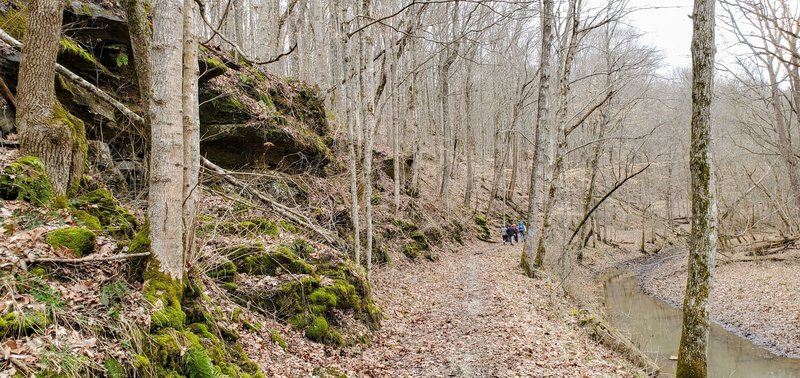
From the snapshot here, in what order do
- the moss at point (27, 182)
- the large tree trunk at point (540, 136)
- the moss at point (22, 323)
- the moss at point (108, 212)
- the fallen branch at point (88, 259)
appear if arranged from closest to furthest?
the moss at point (22, 323)
the fallen branch at point (88, 259)
the moss at point (27, 182)
the moss at point (108, 212)
the large tree trunk at point (540, 136)

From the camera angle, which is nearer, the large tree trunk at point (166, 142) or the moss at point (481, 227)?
the large tree trunk at point (166, 142)

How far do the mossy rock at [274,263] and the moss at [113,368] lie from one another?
11.3 feet

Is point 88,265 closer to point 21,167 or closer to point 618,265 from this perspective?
point 21,167

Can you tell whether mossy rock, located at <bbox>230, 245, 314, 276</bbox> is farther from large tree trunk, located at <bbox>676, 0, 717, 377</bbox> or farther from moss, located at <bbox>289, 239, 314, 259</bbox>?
large tree trunk, located at <bbox>676, 0, 717, 377</bbox>

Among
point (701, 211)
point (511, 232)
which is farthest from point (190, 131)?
point (511, 232)

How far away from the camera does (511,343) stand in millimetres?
7168

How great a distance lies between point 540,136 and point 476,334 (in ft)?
26.2

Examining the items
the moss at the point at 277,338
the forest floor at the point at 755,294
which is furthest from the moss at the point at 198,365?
the forest floor at the point at 755,294

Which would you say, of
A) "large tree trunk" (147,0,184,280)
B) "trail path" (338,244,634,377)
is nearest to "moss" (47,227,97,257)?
"large tree trunk" (147,0,184,280)

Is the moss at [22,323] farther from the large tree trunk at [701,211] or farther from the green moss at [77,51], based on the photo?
the large tree trunk at [701,211]

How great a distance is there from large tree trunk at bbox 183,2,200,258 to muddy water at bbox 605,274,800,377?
8.66m

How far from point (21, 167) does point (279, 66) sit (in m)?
22.0

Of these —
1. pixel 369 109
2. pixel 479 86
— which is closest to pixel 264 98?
pixel 369 109

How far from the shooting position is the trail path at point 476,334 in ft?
20.5
